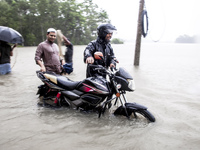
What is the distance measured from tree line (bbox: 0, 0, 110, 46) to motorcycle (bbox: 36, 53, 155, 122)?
39.6 meters

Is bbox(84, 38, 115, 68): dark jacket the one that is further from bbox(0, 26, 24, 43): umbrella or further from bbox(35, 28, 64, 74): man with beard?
bbox(0, 26, 24, 43): umbrella

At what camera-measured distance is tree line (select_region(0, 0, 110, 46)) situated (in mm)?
42219

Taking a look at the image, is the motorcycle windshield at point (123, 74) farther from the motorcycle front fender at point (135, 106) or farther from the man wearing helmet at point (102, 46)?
the motorcycle front fender at point (135, 106)

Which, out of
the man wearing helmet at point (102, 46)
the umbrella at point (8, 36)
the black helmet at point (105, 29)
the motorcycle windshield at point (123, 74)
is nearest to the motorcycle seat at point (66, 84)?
the man wearing helmet at point (102, 46)

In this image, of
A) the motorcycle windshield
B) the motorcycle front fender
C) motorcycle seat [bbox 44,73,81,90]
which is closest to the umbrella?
motorcycle seat [bbox 44,73,81,90]

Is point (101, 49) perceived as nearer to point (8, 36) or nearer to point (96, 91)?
point (96, 91)

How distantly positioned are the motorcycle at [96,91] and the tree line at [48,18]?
3959cm

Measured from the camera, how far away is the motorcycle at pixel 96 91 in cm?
344

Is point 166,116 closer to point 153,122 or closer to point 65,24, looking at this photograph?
point 153,122

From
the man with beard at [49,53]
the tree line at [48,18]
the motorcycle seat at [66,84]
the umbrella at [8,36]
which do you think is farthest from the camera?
the tree line at [48,18]

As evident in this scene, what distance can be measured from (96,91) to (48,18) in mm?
50020

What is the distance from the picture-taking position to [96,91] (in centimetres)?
354

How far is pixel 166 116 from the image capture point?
4047 millimetres

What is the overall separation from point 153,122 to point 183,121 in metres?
0.70
